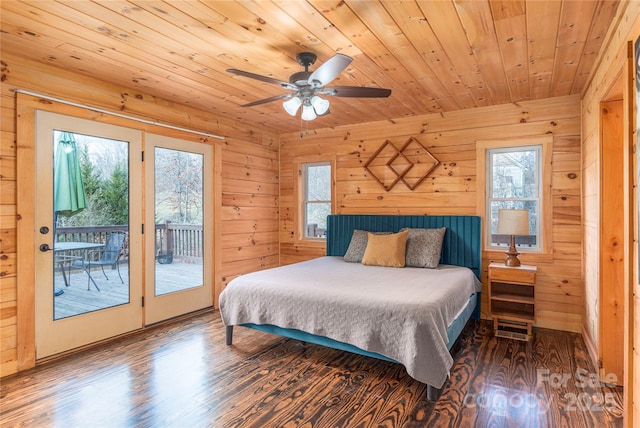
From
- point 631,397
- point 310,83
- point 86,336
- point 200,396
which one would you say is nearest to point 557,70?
point 310,83

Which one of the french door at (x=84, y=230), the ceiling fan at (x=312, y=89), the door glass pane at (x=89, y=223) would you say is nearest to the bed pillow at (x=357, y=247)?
the ceiling fan at (x=312, y=89)

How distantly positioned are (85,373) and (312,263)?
232cm

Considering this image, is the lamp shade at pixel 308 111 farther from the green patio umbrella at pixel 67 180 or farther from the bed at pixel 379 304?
the green patio umbrella at pixel 67 180

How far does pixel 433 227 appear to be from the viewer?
421 centimetres

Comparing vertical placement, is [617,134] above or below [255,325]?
above

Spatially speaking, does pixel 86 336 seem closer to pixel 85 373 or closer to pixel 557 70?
pixel 85 373

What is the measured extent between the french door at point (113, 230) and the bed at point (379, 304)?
1085 millimetres

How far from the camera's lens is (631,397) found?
180 centimetres

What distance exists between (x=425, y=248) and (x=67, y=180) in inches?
140

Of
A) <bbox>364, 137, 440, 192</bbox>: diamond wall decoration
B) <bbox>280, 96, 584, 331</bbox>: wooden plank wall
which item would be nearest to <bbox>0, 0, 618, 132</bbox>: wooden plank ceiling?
<bbox>280, 96, 584, 331</bbox>: wooden plank wall

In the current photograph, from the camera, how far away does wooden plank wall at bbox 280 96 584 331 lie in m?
3.62

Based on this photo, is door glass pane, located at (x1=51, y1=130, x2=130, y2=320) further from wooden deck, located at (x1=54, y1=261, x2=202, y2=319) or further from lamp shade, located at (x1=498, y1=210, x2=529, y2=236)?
lamp shade, located at (x1=498, y1=210, x2=529, y2=236)

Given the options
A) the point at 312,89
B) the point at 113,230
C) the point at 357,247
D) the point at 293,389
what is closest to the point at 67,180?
the point at 113,230

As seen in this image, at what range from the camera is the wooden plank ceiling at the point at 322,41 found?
81.6 inches
